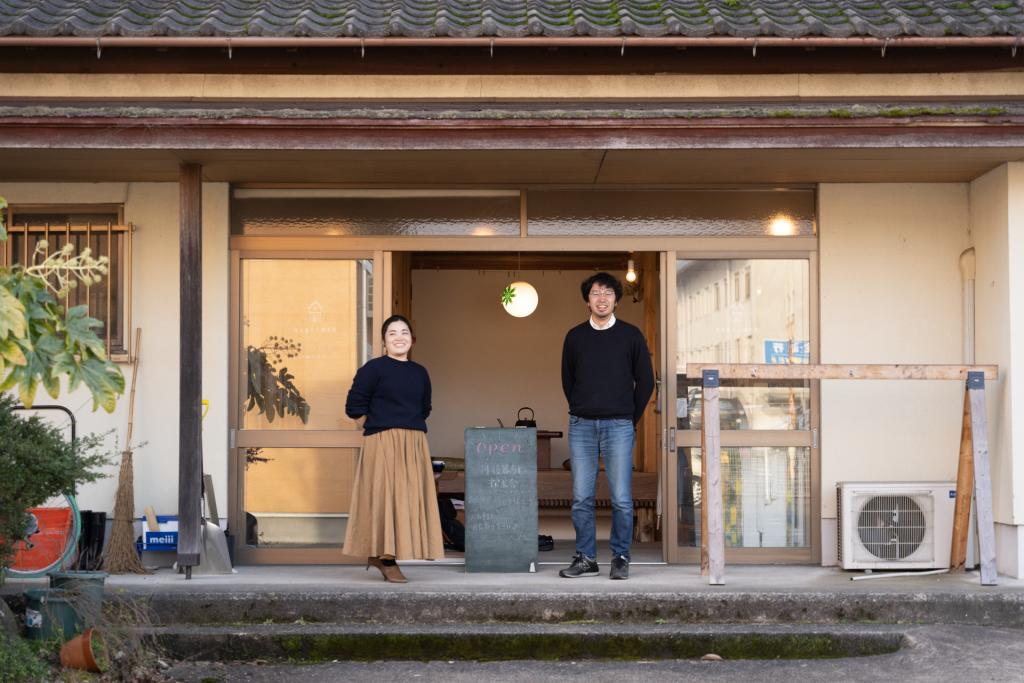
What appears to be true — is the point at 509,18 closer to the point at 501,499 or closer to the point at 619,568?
the point at 501,499

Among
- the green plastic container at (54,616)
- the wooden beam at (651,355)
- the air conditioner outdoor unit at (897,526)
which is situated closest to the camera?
the green plastic container at (54,616)

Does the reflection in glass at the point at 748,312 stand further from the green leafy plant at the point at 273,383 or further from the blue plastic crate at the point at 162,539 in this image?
the blue plastic crate at the point at 162,539

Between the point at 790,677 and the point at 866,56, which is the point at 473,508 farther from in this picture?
the point at 866,56

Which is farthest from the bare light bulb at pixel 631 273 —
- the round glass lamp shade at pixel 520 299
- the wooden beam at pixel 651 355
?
the round glass lamp shade at pixel 520 299

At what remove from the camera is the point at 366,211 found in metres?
8.17

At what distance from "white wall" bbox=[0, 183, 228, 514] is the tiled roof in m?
1.20

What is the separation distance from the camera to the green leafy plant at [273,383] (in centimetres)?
812

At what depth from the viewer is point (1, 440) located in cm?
571

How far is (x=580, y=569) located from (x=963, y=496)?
2.41 metres

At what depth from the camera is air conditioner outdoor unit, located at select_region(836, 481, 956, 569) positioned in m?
7.63

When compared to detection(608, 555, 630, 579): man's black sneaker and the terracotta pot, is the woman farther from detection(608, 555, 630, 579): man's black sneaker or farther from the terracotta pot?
the terracotta pot

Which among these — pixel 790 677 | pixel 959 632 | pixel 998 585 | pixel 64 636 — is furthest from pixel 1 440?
pixel 998 585

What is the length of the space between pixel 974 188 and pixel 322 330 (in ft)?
14.6

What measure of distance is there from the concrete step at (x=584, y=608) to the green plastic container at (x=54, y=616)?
648 mm
